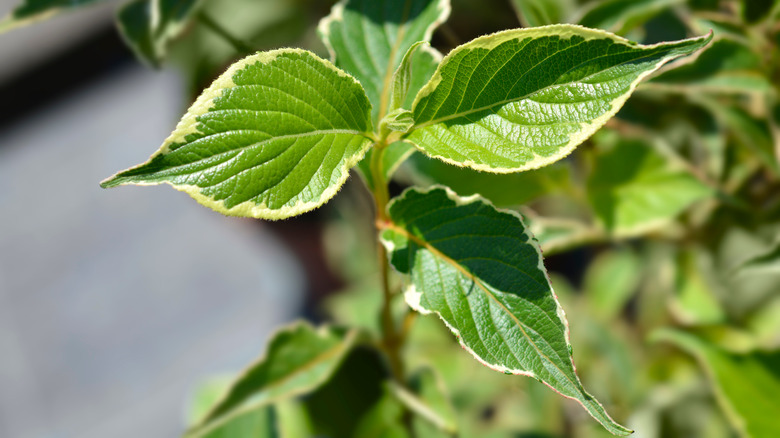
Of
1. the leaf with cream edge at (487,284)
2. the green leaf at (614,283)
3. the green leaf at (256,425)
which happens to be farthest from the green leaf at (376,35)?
the green leaf at (614,283)

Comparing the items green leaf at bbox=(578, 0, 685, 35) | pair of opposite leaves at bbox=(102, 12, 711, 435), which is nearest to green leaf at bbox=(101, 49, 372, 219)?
pair of opposite leaves at bbox=(102, 12, 711, 435)

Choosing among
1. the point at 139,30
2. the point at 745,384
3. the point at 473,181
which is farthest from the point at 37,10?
the point at 745,384

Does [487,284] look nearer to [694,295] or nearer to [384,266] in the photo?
[384,266]

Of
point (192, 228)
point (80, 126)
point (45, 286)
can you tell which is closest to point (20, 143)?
point (80, 126)

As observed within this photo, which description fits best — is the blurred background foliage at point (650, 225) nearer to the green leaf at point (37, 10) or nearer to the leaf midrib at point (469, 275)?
the green leaf at point (37, 10)

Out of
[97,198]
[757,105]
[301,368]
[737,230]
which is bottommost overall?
[737,230]

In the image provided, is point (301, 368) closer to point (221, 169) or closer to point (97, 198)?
point (221, 169)

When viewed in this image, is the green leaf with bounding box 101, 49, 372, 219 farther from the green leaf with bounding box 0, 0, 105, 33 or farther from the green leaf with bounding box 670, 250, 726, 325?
the green leaf with bounding box 670, 250, 726, 325
